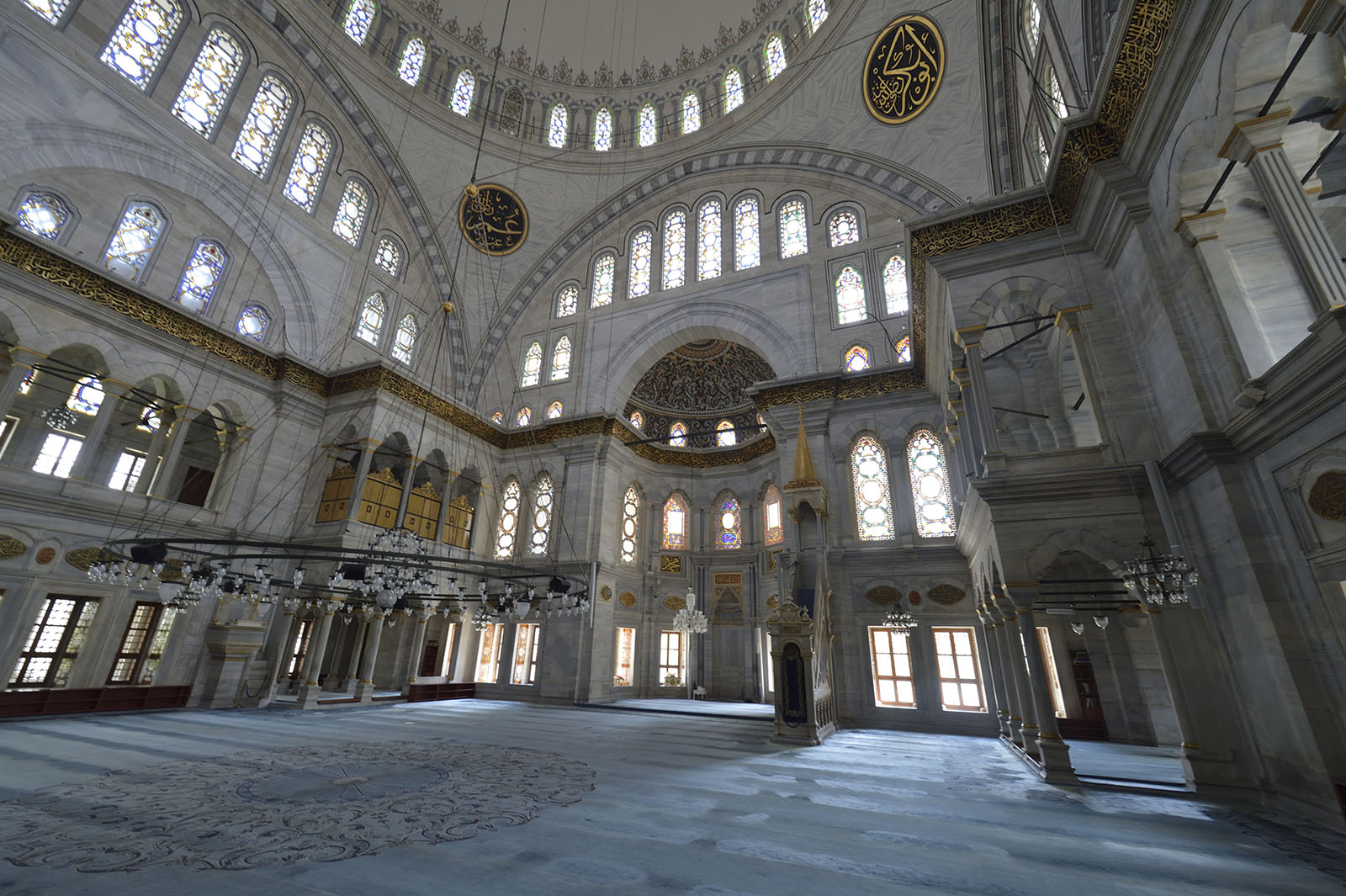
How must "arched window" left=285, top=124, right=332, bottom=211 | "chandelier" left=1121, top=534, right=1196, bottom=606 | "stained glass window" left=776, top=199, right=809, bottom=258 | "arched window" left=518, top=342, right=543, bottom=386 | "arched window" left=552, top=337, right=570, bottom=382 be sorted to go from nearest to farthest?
"chandelier" left=1121, top=534, right=1196, bottom=606
"arched window" left=285, top=124, right=332, bottom=211
"stained glass window" left=776, top=199, right=809, bottom=258
"arched window" left=552, top=337, right=570, bottom=382
"arched window" left=518, top=342, right=543, bottom=386

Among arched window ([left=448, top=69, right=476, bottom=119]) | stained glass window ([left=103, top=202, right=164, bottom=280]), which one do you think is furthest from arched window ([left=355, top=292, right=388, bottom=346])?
arched window ([left=448, top=69, right=476, bottom=119])

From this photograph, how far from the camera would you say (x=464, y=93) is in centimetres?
1867

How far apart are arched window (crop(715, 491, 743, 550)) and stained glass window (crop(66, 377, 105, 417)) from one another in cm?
1588

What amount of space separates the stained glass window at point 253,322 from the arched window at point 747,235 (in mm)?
12937

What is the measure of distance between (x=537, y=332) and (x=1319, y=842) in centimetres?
1940

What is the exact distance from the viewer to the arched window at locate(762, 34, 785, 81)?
696 inches

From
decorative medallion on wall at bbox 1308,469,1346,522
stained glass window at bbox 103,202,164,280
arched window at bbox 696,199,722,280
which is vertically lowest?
decorative medallion on wall at bbox 1308,469,1346,522

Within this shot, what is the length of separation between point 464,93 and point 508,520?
14369 millimetres

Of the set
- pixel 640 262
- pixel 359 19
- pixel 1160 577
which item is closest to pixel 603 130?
pixel 640 262

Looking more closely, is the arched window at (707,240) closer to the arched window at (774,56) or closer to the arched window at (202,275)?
the arched window at (774,56)

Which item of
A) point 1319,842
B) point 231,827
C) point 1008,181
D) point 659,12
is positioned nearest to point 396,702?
point 231,827

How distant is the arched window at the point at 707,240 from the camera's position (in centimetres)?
1762

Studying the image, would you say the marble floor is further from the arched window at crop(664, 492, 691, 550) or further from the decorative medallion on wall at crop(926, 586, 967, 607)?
the arched window at crop(664, 492, 691, 550)

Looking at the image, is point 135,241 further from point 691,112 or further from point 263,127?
point 691,112
